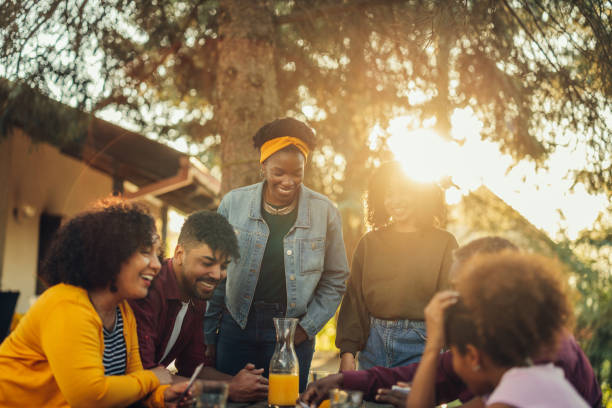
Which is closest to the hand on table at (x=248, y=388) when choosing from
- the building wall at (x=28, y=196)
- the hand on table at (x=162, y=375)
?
the hand on table at (x=162, y=375)

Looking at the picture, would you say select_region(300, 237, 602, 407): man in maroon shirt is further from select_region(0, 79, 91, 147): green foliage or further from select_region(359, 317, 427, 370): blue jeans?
select_region(0, 79, 91, 147): green foliage

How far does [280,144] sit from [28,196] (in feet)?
23.7

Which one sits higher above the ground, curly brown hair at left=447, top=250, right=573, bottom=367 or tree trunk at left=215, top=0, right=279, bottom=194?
tree trunk at left=215, top=0, right=279, bottom=194

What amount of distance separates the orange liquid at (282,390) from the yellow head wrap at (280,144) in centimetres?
132

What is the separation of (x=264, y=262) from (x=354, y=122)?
441cm

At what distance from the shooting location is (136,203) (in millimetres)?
2217

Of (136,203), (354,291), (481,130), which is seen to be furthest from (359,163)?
(136,203)

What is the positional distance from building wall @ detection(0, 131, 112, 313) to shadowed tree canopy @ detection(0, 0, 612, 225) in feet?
9.13

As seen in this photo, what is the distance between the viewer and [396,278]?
2898 mm

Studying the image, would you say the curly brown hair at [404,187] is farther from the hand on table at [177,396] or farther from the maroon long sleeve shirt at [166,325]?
the hand on table at [177,396]

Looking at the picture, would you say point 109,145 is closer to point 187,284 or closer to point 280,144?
point 280,144

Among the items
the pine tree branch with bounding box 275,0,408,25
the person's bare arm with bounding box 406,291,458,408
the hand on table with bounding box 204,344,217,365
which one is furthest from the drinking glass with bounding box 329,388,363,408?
the pine tree branch with bounding box 275,0,408,25

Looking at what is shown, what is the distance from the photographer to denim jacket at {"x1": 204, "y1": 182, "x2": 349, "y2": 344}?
318cm

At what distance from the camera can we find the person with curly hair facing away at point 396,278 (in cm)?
281
